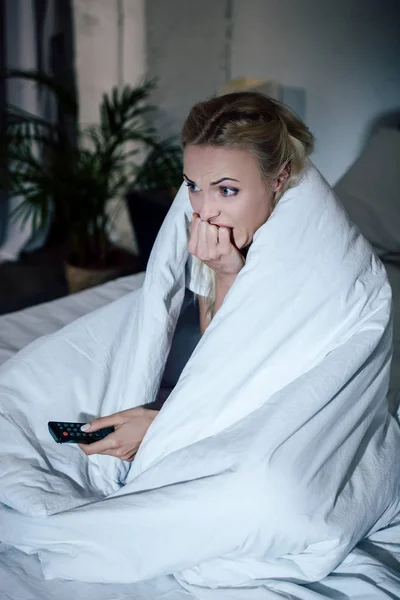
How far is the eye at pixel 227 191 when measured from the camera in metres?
1.13

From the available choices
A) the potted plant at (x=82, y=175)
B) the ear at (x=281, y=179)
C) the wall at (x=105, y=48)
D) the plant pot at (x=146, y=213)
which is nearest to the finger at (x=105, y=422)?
the ear at (x=281, y=179)

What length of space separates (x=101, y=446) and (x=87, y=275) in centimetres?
167

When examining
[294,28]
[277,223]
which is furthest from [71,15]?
[277,223]

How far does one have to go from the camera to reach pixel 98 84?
3.09 metres

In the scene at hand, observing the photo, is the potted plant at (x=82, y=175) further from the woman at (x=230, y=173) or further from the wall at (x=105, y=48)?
the woman at (x=230, y=173)

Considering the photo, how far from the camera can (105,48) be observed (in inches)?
118

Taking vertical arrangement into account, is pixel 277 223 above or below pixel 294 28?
below

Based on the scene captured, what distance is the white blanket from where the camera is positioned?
96cm

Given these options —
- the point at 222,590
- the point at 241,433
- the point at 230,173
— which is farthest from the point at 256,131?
the point at 222,590

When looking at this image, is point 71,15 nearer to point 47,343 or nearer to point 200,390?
point 47,343

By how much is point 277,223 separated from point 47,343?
0.52 meters

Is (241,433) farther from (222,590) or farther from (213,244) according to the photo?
(213,244)

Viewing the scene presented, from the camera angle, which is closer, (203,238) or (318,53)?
(203,238)

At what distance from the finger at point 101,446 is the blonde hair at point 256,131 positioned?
0.51m
